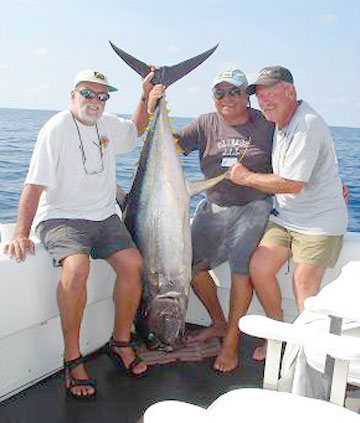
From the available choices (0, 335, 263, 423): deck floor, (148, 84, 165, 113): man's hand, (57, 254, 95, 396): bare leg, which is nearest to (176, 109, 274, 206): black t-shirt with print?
(148, 84, 165, 113): man's hand

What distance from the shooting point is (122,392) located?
259cm

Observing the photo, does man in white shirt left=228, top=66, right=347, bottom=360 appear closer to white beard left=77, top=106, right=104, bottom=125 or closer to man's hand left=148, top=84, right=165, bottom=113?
man's hand left=148, top=84, right=165, bottom=113

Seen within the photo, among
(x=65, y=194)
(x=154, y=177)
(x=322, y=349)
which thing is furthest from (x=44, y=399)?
(x=322, y=349)

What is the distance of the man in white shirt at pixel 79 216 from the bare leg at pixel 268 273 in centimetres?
63

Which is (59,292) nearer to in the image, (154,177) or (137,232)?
(137,232)

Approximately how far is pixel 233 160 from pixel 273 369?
1.83 m

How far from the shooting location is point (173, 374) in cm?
279

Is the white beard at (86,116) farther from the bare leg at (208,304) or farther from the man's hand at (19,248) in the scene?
the bare leg at (208,304)

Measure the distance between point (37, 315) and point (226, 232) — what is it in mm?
1173

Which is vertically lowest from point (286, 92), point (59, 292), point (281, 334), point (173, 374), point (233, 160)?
point (173, 374)

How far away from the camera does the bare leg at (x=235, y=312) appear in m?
2.89

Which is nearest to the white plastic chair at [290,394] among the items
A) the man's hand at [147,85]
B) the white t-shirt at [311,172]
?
the white t-shirt at [311,172]

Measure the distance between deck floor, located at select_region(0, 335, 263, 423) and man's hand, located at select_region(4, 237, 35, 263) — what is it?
65 cm

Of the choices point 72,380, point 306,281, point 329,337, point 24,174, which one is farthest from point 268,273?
point 24,174
